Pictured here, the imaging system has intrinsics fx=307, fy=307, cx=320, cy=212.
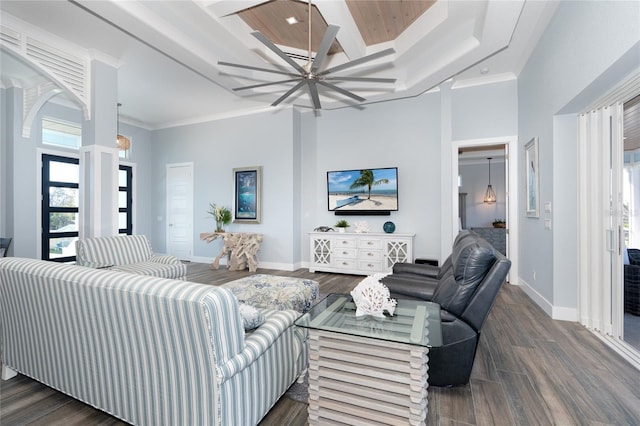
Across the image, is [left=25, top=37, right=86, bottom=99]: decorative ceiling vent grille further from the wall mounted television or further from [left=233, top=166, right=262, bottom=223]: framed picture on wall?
the wall mounted television

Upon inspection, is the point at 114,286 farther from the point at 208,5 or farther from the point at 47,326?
the point at 208,5

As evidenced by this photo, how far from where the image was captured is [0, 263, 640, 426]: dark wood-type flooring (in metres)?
1.76

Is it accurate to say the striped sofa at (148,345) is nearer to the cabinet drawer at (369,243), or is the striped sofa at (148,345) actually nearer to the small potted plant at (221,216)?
the cabinet drawer at (369,243)

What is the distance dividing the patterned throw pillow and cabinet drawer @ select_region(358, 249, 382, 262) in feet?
12.3

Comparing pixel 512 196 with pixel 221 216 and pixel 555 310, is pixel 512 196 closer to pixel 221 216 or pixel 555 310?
pixel 555 310

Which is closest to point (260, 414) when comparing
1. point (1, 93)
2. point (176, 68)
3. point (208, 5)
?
point (208, 5)

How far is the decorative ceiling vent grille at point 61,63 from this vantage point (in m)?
3.62

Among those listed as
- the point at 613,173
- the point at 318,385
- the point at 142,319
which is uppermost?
the point at 613,173

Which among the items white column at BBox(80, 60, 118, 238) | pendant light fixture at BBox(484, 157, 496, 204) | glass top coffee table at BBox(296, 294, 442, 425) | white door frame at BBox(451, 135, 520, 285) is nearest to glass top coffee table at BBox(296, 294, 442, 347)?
glass top coffee table at BBox(296, 294, 442, 425)

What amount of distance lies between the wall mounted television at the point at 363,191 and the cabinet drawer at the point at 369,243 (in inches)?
22.8

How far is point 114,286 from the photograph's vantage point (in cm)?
149

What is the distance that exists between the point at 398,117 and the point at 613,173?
3.30 metres

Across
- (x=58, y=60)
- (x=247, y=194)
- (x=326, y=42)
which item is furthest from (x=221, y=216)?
(x=326, y=42)

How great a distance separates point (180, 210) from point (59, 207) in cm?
219
